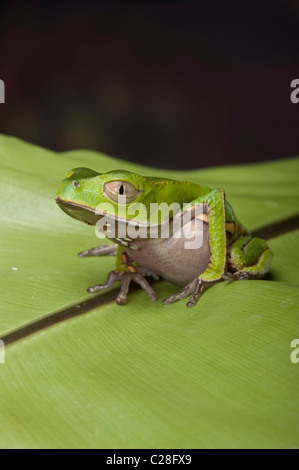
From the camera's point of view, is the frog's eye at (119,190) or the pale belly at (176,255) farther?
the pale belly at (176,255)

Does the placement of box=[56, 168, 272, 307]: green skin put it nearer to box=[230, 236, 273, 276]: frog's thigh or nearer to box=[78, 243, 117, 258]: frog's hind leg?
box=[230, 236, 273, 276]: frog's thigh

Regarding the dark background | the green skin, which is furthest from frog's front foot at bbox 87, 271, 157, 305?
the dark background

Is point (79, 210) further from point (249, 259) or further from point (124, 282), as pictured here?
point (249, 259)

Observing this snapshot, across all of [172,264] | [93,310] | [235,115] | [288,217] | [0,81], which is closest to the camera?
[93,310]

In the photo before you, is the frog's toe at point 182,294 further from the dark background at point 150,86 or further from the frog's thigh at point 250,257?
the dark background at point 150,86

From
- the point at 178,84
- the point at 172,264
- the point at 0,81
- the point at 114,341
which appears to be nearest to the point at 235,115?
the point at 178,84

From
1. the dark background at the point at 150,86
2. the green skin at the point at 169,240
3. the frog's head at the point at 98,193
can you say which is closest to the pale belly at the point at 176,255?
the green skin at the point at 169,240

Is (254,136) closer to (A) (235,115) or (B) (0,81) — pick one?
(A) (235,115)
